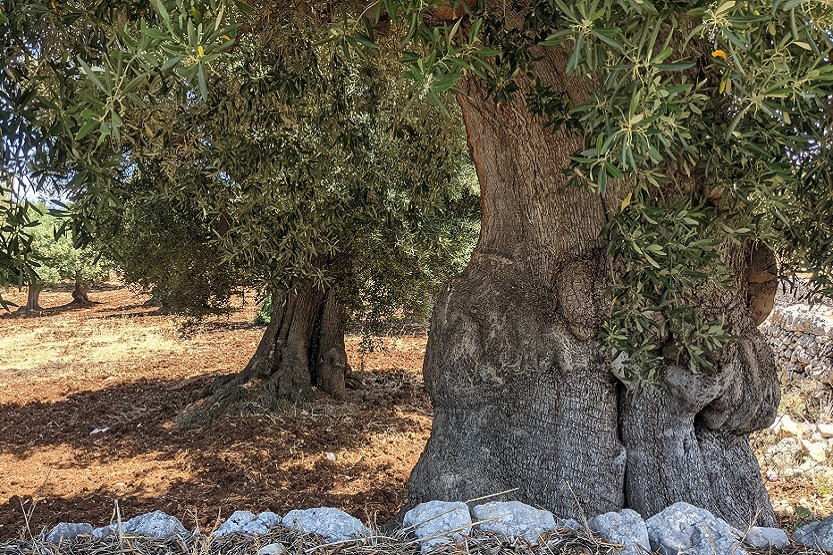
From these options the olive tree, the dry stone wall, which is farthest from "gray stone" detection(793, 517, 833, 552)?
the dry stone wall

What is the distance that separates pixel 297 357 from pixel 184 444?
7.20 ft

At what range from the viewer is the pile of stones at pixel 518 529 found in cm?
318

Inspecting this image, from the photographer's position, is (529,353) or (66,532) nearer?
(66,532)

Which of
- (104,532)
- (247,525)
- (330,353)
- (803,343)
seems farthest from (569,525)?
(803,343)

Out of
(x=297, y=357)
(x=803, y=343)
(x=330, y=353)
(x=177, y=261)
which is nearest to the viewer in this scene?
(x=803, y=343)

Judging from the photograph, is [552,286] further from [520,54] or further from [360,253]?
[360,253]

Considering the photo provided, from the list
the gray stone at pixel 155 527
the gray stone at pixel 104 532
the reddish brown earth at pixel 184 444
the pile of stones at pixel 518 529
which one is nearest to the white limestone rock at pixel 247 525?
the pile of stones at pixel 518 529

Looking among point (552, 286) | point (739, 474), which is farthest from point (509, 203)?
point (739, 474)

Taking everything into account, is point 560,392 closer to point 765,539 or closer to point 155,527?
point 765,539

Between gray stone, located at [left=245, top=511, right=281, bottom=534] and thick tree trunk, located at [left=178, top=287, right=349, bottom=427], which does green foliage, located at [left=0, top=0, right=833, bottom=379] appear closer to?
gray stone, located at [left=245, top=511, right=281, bottom=534]

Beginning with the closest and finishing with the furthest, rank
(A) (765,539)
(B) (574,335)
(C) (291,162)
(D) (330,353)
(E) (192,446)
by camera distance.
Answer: (A) (765,539), (B) (574,335), (C) (291,162), (E) (192,446), (D) (330,353)

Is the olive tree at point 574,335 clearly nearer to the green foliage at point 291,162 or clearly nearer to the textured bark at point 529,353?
the textured bark at point 529,353

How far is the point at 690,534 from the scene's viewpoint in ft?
10.6

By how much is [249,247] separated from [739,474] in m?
4.02
